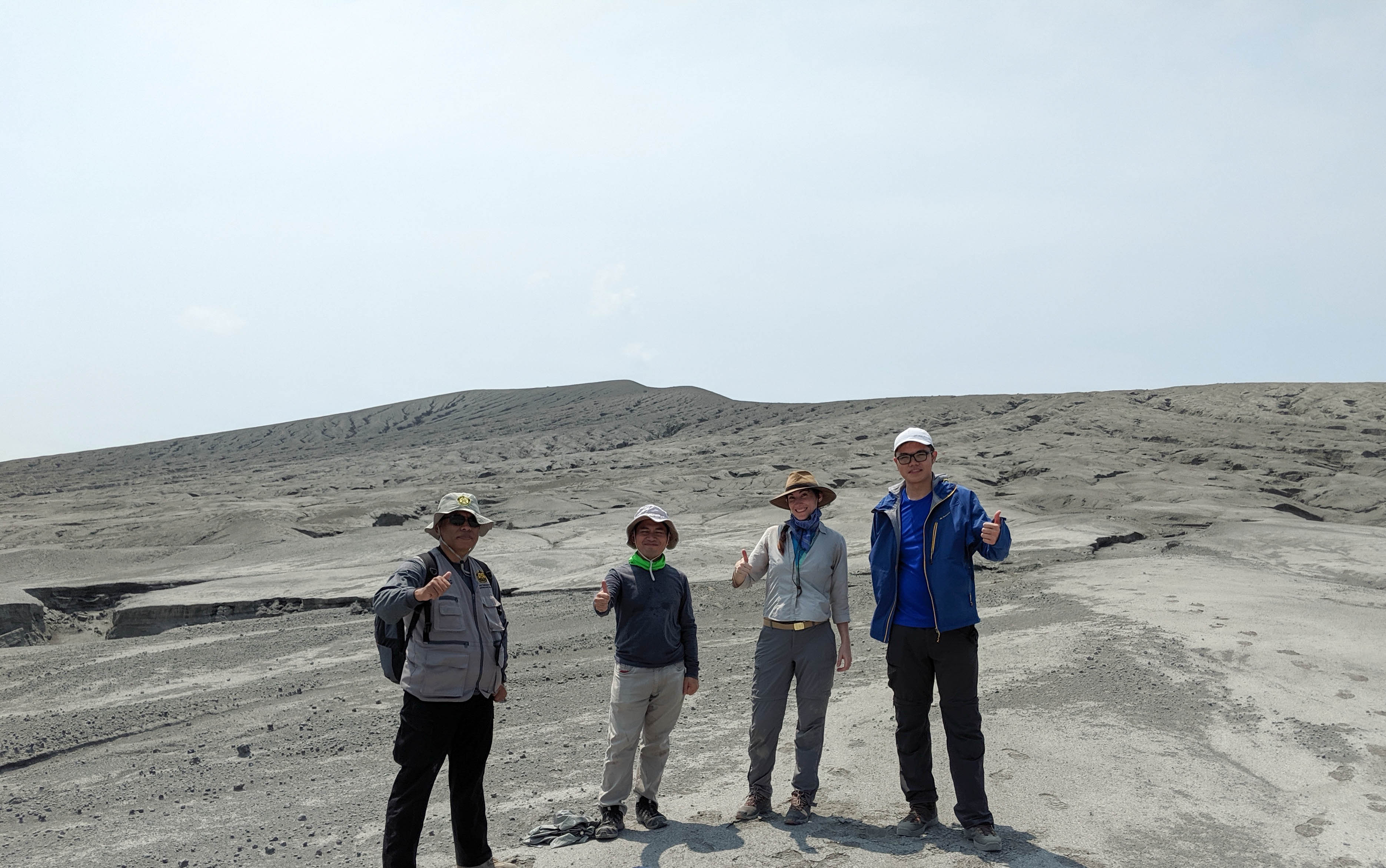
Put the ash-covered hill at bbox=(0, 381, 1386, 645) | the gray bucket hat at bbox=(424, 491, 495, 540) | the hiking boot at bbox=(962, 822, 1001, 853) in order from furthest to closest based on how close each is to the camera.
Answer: the ash-covered hill at bbox=(0, 381, 1386, 645) → the hiking boot at bbox=(962, 822, 1001, 853) → the gray bucket hat at bbox=(424, 491, 495, 540)

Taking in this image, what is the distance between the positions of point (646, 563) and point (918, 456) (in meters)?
1.40

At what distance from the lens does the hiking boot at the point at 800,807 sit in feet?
13.3

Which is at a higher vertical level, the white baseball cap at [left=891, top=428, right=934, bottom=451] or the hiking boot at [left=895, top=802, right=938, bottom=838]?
the white baseball cap at [left=891, top=428, right=934, bottom=451]

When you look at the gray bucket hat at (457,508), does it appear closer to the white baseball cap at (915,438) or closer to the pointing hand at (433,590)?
the pointing hand at (433,590)

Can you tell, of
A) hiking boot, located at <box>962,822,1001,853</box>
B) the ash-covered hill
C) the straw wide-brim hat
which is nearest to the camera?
hiking boot, located at <box>962,822,1001,853</box>

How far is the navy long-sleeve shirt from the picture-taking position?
4156 mm

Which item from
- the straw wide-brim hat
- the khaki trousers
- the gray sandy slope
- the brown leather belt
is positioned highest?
the straw wide-brim hat

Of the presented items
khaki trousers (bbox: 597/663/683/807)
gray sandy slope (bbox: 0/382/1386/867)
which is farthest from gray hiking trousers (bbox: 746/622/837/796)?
khaki trousers (bbox: 597/663/683/807)

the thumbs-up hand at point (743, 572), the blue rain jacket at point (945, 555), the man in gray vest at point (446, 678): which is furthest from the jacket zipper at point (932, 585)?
the man in gray vest at point (446, 678)

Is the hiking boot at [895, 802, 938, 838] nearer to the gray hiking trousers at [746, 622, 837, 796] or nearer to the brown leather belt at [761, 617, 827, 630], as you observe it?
the gray hiking trousers at [746, 622, 837, 796]

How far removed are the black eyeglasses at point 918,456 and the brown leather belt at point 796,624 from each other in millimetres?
886

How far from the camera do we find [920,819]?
398cm

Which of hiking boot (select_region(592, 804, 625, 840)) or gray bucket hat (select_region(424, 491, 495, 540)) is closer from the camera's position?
gray bucket hat (select_region(424, 491, 495, 540))

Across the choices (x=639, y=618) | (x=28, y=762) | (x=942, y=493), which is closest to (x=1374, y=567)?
(x=942, y=493)
